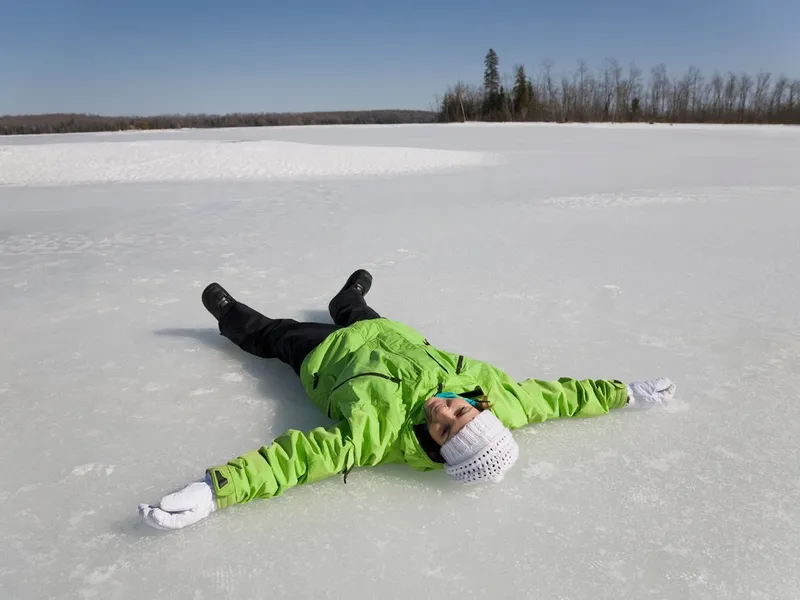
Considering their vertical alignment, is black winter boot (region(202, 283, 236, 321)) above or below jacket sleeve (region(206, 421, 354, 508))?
above

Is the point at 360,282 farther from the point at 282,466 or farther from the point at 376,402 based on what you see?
the point at 282,466

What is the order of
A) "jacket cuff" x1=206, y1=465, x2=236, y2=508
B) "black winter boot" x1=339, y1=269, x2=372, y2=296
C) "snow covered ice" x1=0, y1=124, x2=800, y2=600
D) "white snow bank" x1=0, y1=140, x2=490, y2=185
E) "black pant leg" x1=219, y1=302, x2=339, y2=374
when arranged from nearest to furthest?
1. "snow covered ice" x1=0, y1=124, x2=800, y2=600
2. "jacket cuff" x1=206, y1=465, x2=236, y2=508
3. "black pant leg" x1=219, y1=302, x2=339, y2=374
4. "black winter boot" x1=339, y1=269, x2=372, y2=296
5. "white snow bank" x1=0, y1=140, x2=490, y2=185

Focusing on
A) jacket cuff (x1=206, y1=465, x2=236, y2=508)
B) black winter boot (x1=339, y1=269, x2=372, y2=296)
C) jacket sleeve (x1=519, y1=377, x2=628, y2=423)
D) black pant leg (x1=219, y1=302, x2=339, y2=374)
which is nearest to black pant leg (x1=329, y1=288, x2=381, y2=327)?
black winter boot (x1=339, y1=269, x2=372, y2=296)

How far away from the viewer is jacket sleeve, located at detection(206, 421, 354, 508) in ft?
6.04

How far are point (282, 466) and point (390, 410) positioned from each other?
0.43m

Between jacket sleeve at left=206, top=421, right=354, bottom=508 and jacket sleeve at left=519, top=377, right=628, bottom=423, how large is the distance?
2.53 ft

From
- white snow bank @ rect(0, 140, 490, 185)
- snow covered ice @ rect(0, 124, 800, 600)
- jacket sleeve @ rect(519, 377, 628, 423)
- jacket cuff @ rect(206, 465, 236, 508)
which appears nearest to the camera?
snow covered ice @ rect(0, 124, 800, 600)

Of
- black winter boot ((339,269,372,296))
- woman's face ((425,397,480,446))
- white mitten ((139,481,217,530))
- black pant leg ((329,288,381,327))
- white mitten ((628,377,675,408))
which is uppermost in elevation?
black winter boot ((339,269,372,296))

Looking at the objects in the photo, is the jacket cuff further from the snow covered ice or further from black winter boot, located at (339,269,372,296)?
black winter boot, located at (339,269,372,296)

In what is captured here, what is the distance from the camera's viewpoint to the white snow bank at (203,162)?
440 inches

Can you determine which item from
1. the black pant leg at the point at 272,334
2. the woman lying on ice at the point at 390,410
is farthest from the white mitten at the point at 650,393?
the black pant leg at the point at 272,334

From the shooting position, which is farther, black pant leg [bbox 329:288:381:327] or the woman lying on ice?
black pant leg [bbox 329:288:381:327]

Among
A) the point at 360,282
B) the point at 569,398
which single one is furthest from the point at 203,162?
the point at 569,398

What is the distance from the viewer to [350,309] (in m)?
3.29
